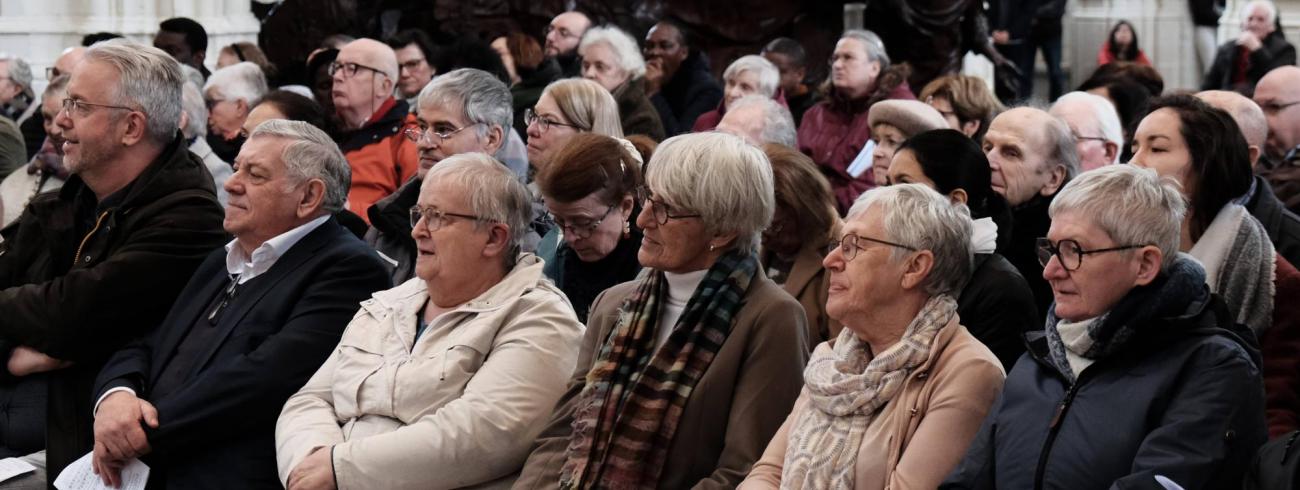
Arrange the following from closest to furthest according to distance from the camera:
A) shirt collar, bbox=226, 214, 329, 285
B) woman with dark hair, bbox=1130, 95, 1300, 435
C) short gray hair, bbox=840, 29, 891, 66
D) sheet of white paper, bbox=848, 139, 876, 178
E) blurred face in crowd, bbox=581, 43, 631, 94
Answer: woman with dark hair, bbox=1130, 95, 1300, 435 → shirt collar, bbox=226, 214, 329, 285 → sheet of white paper, bbox=848, 139, 876, 178 → short gray hair, bbox=840, 29, 891, 66 → blurred face in crowd, bbox=581, 43, 631, 94

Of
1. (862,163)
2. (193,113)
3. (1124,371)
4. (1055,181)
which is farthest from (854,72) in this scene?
(1124,371)

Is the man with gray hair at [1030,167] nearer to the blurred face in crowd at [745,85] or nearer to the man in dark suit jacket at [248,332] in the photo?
the man in dark suit jacket at [248,332]

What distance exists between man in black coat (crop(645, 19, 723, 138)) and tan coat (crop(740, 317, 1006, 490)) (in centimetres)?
506

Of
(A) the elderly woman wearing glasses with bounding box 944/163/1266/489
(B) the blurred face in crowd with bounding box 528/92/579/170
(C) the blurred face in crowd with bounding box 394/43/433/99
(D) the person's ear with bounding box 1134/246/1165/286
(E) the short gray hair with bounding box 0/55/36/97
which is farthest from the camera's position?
(E) the short gray hair with bounding box 0/55/36/97

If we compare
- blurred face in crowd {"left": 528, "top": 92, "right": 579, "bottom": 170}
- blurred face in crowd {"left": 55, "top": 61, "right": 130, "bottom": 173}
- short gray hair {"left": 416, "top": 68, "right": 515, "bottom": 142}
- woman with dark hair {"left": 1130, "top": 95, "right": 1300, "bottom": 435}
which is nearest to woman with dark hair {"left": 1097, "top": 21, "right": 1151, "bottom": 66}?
blurred face in crowd {"left": 528, "top": 92, "right": 579, "bottom": 170}

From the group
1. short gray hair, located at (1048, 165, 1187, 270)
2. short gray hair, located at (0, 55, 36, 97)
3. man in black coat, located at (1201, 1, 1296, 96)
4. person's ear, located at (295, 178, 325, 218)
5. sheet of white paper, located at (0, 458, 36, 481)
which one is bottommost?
man in black coat, located at (1201, 1, 1296, 96)

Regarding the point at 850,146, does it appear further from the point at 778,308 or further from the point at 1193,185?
the point at 778,308

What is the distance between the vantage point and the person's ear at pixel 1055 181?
5406mm

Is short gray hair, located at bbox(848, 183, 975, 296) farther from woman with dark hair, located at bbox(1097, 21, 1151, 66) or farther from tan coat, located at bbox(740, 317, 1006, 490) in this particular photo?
woman with dark hair, located at bbox(1097, 21, 1151, 66)

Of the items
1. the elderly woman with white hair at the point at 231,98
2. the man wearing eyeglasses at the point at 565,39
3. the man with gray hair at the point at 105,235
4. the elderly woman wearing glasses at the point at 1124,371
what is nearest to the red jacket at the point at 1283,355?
the elderly woman wearing glasses at the point at 1124,371

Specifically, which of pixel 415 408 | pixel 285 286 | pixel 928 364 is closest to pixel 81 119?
pixel 285 286

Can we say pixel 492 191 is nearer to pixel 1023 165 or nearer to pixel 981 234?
pixel 981 234

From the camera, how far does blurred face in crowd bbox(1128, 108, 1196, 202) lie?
4570 mm

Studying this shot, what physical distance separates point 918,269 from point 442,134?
227 centimetres
